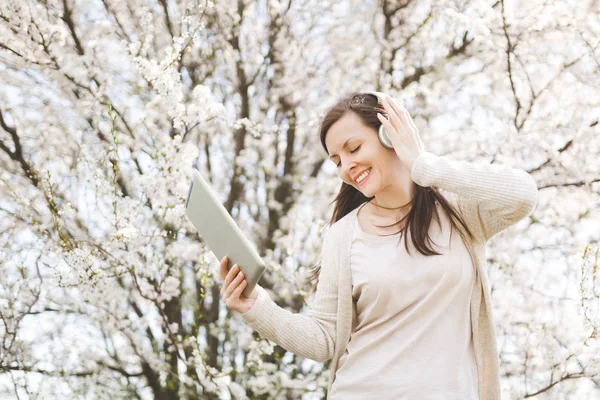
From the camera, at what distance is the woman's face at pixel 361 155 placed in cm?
169

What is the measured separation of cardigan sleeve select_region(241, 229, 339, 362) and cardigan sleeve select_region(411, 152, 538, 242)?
14.9 inches

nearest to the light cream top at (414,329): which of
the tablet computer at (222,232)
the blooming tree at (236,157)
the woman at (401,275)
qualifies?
the woman at (401,275)

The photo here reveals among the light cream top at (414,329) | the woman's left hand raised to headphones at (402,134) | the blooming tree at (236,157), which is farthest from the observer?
the blooming tree at (236,157)

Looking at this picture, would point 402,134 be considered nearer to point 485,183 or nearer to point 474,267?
point 485,183

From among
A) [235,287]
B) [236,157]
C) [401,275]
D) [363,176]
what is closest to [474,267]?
[401,275]

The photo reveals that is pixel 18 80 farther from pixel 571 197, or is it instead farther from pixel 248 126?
pixel 571 197

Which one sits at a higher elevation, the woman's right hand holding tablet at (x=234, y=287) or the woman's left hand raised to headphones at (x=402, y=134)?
the woman's left hand raised to headphones at (x=402, y=134)

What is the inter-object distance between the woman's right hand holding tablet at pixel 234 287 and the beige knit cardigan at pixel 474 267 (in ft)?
0.09

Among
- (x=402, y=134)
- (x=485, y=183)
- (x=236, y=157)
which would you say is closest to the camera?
(x=485, y=183)

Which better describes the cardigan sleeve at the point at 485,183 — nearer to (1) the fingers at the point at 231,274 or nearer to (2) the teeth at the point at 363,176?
(2) the teeth at the point at 363,176

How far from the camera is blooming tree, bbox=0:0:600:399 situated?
3.44 m

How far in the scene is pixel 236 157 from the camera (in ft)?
16.7

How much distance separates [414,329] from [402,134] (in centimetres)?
49

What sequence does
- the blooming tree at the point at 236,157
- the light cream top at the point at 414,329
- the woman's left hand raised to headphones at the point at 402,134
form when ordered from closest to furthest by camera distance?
1. the light cream top at the point at 414,329
2. the woman's left hand raised to headphones at the point at 402,134
3. the blooming tree at the point at 236,157
